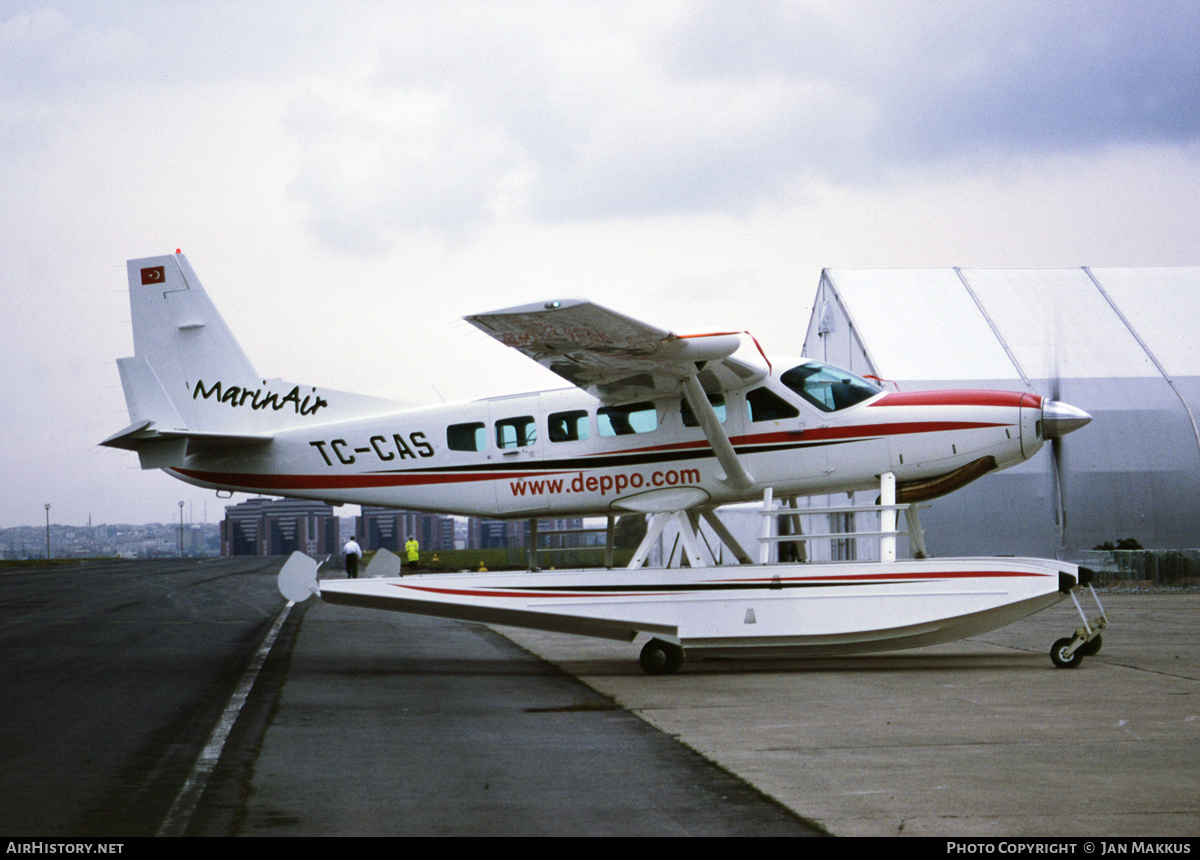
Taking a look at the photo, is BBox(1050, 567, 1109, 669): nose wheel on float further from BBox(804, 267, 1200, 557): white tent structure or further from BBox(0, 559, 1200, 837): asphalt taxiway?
BBox(804, 267, 1200, 557): white tent structure

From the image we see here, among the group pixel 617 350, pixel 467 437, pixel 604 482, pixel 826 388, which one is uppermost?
pixel 617 350

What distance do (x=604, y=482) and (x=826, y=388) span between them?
2.93 meters

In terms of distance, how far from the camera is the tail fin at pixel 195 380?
1466 centimetres

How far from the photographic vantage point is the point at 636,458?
13461mm

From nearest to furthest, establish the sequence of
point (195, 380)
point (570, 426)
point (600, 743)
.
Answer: point (600, 743), point (570, 426), point (195, 380)

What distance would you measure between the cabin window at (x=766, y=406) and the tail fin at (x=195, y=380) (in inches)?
186

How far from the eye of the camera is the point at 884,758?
7.26m

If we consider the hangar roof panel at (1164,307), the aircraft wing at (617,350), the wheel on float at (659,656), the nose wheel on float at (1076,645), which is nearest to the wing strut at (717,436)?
the aircraft wing at (617,350)

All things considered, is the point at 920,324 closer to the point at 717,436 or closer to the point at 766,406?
the point at 766,406

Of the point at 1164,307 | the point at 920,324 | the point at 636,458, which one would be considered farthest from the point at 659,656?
the point at 1164,307

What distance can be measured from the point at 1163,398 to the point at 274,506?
17794 cm

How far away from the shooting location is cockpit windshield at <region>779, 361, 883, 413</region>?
1327cm

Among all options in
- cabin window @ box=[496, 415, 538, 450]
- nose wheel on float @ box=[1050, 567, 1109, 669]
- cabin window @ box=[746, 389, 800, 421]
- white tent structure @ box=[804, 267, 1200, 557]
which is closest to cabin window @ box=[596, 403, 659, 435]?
cabin window @ box=[496, 415, 538, 450]
